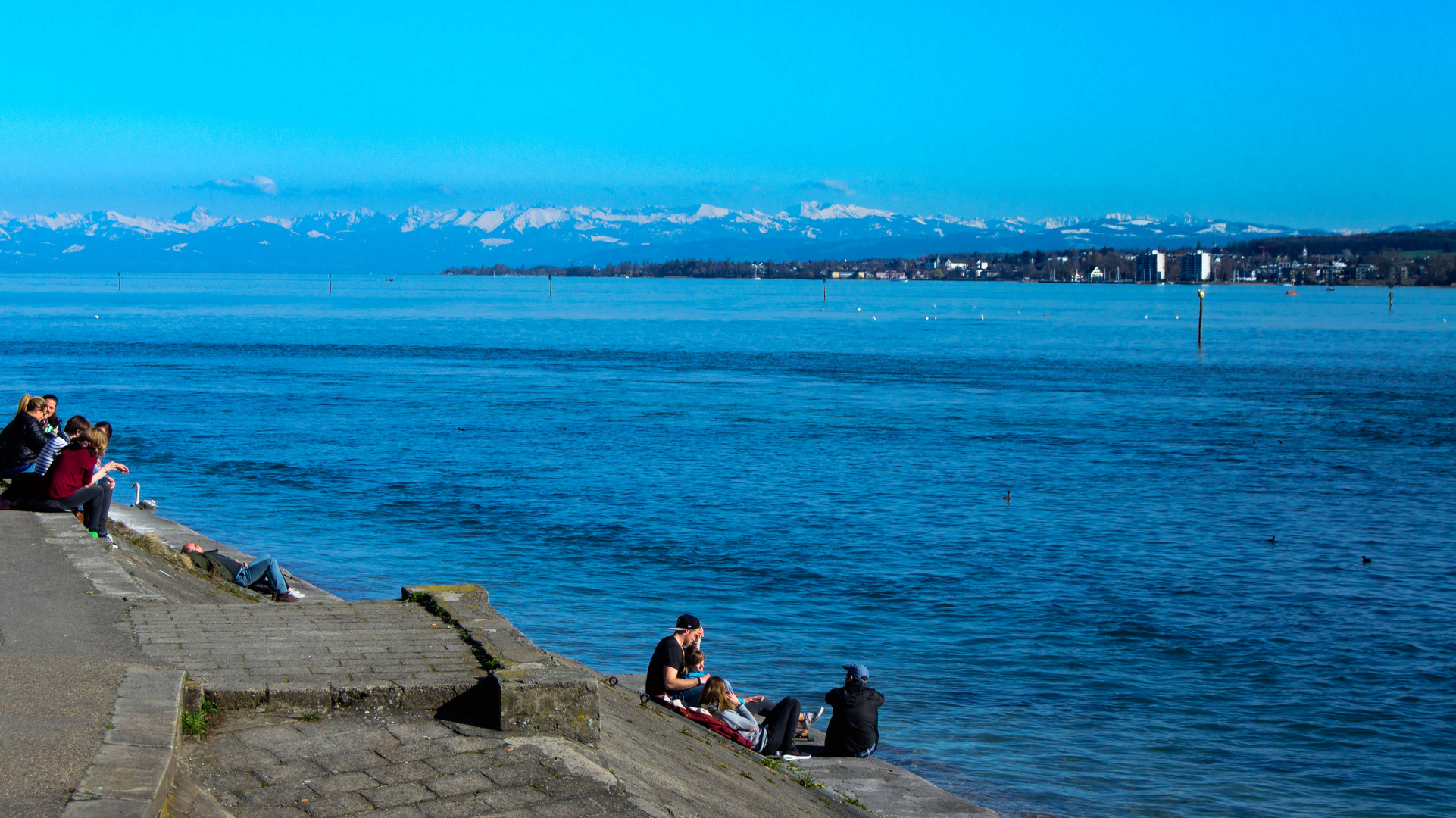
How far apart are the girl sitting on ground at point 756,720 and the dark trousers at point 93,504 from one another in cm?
760

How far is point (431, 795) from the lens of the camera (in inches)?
252

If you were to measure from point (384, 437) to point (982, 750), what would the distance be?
27534 millimetres

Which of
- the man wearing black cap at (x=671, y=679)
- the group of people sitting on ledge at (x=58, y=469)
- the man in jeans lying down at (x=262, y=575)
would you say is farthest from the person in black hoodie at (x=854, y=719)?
the group of people sitting on ledge at (x=58, y=469)

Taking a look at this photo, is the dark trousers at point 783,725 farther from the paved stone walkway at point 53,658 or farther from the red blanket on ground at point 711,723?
the paved stone walkway at point 53,658

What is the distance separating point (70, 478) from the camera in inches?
565

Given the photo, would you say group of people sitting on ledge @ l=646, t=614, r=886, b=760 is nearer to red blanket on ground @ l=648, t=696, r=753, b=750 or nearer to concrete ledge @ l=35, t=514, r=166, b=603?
red blanket on ground @ l=648, t=696, r=753, b=750

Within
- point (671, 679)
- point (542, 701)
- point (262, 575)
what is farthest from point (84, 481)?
point (542, 701)

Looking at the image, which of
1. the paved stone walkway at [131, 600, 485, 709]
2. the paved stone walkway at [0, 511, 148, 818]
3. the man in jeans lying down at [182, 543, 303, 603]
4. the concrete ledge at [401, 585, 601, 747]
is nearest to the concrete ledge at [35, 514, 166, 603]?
the paved stone walkway at [0, 511, 148, 818]

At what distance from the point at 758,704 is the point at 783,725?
0.71 meters

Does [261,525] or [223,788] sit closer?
[223,788]

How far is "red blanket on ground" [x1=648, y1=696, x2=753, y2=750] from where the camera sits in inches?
428

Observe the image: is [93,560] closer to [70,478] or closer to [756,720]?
[70,478]

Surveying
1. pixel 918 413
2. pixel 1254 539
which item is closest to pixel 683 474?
pixel 1254 539

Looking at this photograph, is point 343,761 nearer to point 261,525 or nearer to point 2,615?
point 2,615
